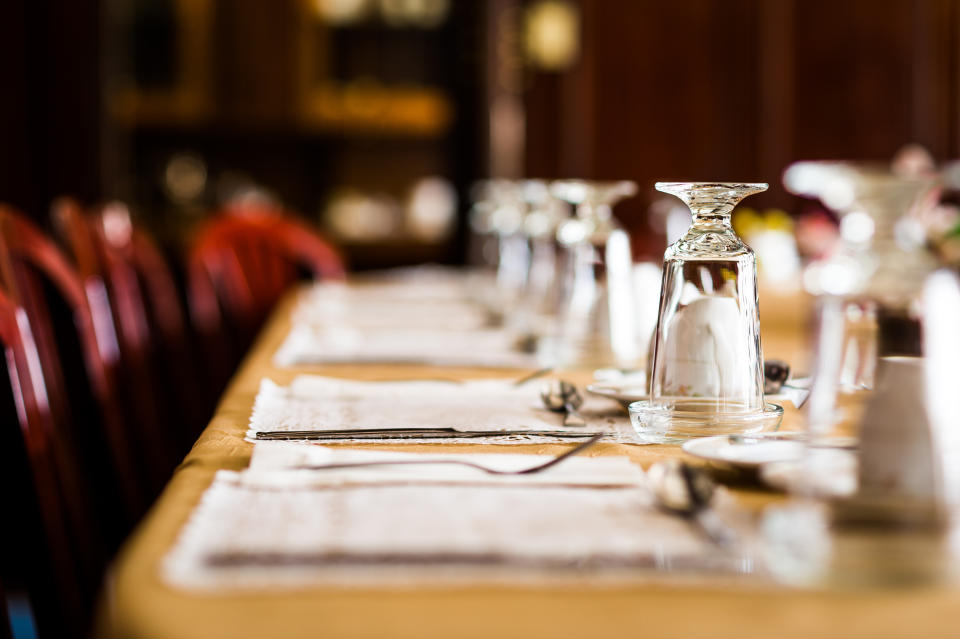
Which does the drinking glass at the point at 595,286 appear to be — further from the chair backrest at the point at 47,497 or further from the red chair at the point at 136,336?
the red chair at the point at 136,336

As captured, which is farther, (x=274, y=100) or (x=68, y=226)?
(x=274, y=100)

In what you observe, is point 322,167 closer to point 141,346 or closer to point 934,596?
point 141,346

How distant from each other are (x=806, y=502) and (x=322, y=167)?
4.26 meters

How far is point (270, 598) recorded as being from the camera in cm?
51

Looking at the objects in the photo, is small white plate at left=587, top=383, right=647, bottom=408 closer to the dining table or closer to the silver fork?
the silver fork

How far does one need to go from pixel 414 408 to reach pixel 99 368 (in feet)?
2.78

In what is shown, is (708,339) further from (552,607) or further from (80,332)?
(80,332)

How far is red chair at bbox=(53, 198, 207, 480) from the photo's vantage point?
1.91m

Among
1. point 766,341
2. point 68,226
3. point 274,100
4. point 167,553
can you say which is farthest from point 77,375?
point 167,553

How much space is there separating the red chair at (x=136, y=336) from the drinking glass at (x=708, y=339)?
1.17 metres

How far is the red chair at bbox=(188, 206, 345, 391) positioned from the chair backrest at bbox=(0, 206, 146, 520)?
1.97ft

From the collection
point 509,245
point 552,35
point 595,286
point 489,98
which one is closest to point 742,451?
point 595,286

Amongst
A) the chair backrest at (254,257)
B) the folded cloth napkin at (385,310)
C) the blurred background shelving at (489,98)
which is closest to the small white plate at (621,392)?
the folded cloth napkin at (385,310)

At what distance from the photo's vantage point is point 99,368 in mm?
1698
